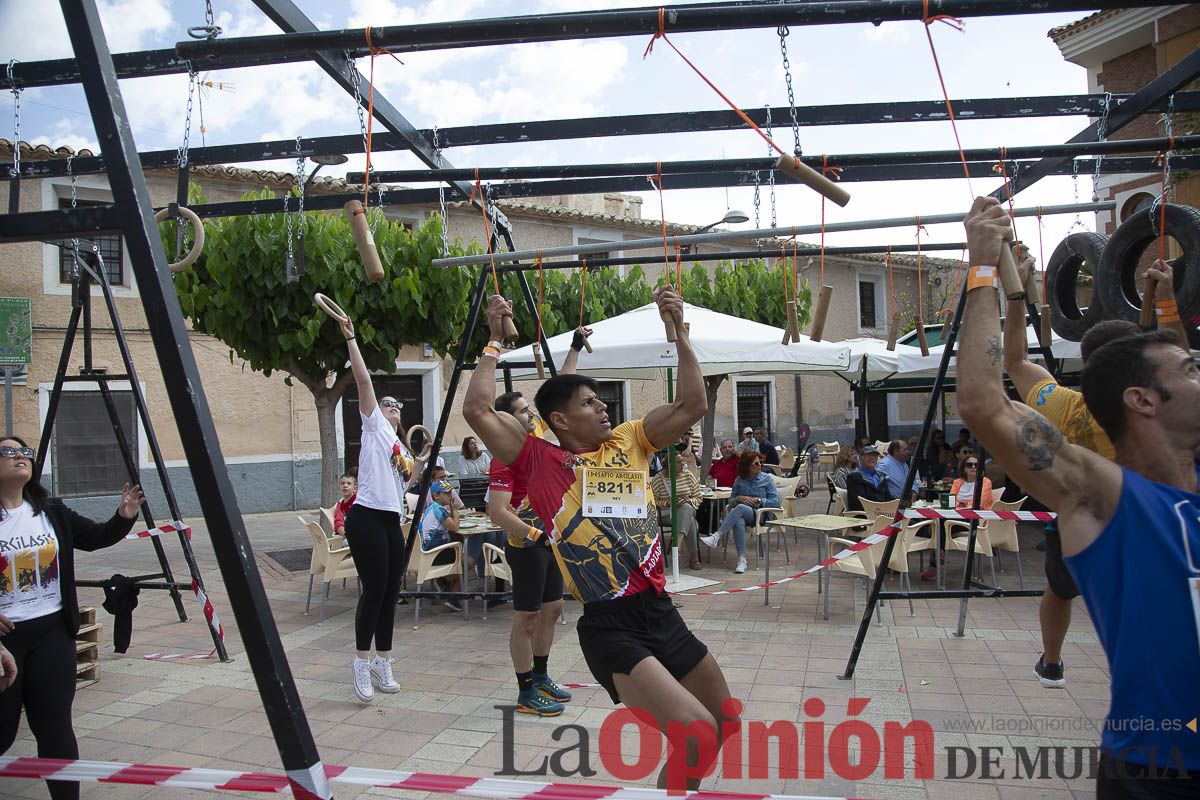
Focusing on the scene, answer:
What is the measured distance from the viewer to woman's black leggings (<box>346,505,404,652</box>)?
4664 millimetres

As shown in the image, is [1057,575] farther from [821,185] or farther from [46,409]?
[46,409]

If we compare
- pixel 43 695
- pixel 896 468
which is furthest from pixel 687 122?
pixel 896 468

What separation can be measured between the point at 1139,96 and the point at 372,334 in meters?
9.34

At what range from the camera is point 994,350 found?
1.92 meters

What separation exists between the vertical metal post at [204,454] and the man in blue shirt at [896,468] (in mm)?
7357

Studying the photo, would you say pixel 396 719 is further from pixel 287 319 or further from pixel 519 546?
pixel 287 319

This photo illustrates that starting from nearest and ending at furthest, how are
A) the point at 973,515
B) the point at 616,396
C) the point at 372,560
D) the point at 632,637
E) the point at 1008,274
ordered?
the point at 1008,274 < the point at 632,637 < the point at 372,560 < the point at 973,515 < the point at 616,396

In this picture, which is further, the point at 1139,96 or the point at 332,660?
the point at 332,660

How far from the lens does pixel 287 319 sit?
10.6 metres

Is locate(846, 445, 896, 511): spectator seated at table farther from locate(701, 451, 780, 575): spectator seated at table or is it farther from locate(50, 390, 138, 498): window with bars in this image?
locate(50, 390, 138, 498): window with bars

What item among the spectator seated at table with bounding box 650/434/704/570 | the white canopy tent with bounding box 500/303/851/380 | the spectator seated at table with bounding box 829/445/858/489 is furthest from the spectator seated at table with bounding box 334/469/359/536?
the spectator seated at table with bounding box 829/445/858/489

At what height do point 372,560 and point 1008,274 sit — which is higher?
point 1008,274

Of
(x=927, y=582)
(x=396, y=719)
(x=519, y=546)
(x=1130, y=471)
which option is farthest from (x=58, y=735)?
(x=927, y=582)

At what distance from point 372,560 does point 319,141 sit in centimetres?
251
